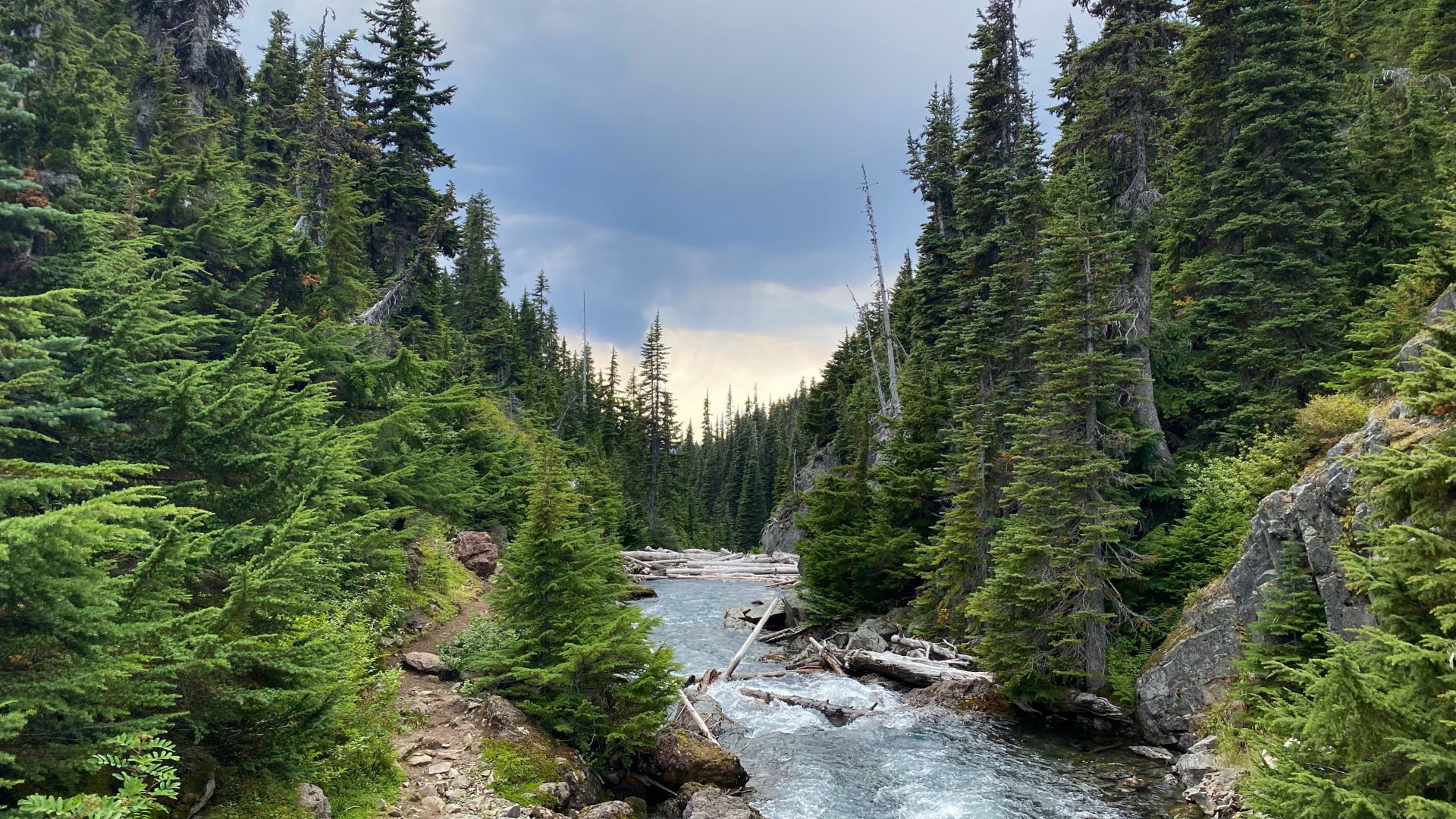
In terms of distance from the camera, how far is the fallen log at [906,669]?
1833 centimetres

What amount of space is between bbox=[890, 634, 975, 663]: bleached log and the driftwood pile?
18.3 m

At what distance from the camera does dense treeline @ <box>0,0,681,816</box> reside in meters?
5.61

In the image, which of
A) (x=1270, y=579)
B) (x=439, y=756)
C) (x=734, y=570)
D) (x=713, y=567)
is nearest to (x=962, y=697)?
(x=1270, y=579)

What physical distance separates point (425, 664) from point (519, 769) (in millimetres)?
4250

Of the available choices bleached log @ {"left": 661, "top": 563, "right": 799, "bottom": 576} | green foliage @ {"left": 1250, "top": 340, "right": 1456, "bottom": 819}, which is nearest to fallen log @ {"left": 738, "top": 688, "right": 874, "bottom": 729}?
green foliage @ {"left": 1250, "top": 340, "right": 1456, "bottom": 819}

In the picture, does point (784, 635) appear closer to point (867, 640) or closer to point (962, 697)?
point (867, 640)

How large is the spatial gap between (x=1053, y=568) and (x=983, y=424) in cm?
664

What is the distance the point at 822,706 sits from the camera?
16.6 metres

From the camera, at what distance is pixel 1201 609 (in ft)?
47.1

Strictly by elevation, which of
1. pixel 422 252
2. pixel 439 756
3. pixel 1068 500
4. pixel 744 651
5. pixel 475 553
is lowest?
pixel 744 651

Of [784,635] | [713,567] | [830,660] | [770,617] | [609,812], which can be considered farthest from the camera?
[713,567]

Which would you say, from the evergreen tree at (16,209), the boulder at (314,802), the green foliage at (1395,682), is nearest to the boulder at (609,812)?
the boulder at (314,802)

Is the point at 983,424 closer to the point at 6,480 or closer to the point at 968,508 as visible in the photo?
the point at 968,508

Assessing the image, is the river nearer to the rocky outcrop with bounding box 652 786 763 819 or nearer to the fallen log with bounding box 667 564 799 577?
the rocky outcrop with bounding box 652 786 763 819
